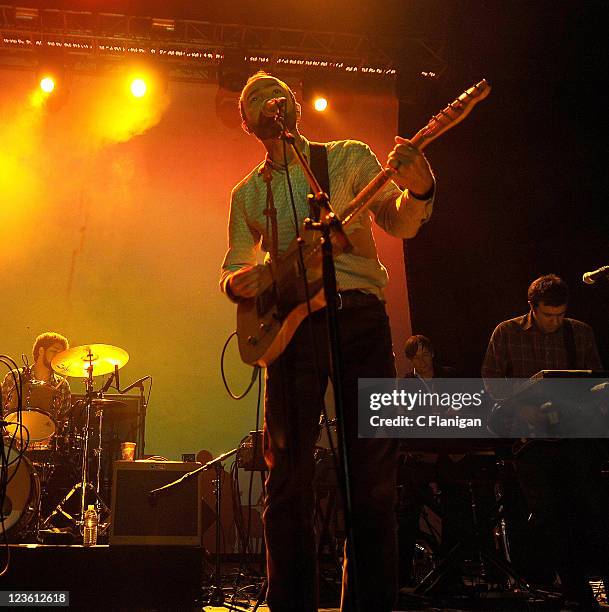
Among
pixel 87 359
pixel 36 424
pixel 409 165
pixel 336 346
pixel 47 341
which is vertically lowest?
pixel 336 346

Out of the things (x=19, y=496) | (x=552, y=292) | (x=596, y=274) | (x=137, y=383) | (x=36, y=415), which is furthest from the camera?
(x=137, y=383)

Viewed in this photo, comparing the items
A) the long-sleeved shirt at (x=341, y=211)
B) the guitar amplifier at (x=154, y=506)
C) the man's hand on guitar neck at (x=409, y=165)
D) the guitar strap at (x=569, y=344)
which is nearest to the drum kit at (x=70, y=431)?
the guitar amplifier at (x=154, y=506)

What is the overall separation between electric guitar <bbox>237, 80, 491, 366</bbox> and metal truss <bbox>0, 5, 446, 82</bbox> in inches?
216

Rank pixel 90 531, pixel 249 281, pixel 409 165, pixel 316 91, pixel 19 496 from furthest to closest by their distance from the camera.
Result: pixel 316 91 < pixel 19 496 < pixel 90 531 < pixel 249 281 < pixel 409 165

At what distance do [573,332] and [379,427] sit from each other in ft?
7.81

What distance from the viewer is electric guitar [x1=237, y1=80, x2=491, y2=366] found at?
2.17 metres

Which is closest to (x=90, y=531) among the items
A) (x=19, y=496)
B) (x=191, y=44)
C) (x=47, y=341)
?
(x=19, y=496)

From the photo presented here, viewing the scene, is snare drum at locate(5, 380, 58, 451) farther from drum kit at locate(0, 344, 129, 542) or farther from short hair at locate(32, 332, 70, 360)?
short hair at locate(32, 332, 70, 360)

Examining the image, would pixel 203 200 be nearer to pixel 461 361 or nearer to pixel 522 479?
pixel 461 361

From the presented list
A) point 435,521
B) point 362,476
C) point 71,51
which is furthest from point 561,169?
point 71,51

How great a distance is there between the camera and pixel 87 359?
21.3 feet

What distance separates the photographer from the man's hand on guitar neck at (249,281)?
93.6 inches

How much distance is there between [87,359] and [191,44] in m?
3.55

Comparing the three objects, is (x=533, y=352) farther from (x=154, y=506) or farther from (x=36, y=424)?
(x=36, y=424)
